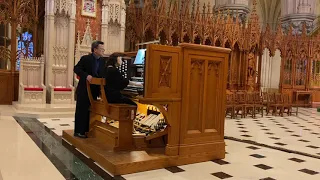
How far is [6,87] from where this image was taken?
894 cm

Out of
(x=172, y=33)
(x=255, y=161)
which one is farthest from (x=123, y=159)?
(x=172, y=33)

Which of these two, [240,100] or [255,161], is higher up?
[240,100]

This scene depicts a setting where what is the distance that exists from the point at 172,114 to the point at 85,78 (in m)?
1.45

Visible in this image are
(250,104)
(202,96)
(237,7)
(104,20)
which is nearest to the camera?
(202,96)

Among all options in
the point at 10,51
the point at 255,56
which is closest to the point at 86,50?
the point at 10,51

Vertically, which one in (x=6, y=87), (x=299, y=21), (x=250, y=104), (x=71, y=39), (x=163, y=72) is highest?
(x=299, y=21)

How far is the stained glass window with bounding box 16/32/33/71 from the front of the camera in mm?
9266

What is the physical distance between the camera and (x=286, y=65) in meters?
14.3

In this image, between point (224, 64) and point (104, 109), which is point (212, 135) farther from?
point (104, 109)

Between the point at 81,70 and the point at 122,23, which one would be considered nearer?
the point at 81,70

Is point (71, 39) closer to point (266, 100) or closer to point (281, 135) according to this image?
point (281, 135)

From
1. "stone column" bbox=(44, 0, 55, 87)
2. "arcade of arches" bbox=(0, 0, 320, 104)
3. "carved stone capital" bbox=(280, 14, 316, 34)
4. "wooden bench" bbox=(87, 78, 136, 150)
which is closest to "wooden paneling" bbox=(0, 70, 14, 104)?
"arcade of arches" bbox=(0, 0, 320, 104)

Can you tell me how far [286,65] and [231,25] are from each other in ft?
13.0

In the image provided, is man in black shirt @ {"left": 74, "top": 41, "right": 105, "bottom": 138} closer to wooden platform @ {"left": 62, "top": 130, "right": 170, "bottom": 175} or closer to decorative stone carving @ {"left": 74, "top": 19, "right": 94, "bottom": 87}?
wooden platform @ {"left": 62, "top": 130, "right": 170, "bottom": 175}
